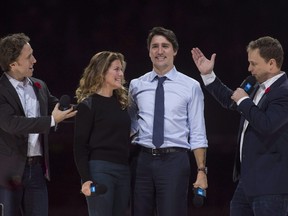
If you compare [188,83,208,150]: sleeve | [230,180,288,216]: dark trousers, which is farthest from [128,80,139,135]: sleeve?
[230,180,288,216]: dark trousers

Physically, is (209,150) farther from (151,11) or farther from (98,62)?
(98,62)

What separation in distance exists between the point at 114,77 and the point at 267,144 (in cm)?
73

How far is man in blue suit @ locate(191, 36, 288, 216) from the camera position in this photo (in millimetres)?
2318

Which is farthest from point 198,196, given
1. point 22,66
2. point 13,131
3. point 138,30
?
point 138,30

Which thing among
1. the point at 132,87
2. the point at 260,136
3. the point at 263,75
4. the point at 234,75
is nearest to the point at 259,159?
the point at 260,136

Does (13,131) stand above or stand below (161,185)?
above

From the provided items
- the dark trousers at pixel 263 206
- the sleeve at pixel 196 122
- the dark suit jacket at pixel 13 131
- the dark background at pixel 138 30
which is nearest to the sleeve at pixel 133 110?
the sleeve at pixel 196 122

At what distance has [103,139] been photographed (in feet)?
8.04

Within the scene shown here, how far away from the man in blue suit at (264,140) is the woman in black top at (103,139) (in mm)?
502

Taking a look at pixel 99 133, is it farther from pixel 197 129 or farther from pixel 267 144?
pixel 267 144

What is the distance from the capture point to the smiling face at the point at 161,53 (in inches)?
106

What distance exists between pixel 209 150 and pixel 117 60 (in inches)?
87.4

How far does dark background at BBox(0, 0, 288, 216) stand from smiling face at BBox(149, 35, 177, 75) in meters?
2.13

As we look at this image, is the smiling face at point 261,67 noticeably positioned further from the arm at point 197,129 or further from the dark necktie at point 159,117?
the dark necktie at point 159,117
